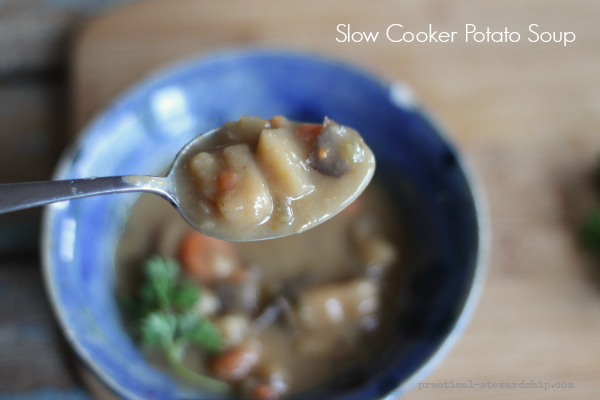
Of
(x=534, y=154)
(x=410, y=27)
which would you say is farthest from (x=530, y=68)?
(x=410, y=27)

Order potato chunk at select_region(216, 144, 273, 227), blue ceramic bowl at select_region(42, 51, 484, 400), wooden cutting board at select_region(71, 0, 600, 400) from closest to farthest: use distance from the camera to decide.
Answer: potato chunk at select_region(216, 144, 273, 227)
blue ceramic bowl at select_region(42, 51, 484, 400)
wooden cutting board at select_region(71, 0, 600, 400)

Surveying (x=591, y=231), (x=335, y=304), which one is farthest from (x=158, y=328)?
(x=591, y=231)

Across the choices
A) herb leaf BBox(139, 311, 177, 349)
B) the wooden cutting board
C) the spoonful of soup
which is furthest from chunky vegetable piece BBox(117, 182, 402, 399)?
the spoonful of soup

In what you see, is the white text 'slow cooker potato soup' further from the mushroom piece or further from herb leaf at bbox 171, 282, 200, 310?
the mushroom piece

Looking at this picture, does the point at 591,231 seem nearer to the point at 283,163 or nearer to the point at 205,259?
the point at 283,163

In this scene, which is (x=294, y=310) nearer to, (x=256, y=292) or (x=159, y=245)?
(x=256, y=292)

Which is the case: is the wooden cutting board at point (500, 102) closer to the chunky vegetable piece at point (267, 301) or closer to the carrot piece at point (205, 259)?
the chunky vegetable piece at point (267, 301)

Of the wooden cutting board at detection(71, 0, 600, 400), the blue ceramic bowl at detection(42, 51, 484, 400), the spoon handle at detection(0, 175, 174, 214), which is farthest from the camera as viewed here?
the wooden cutting board at detection(71, 0, 600, 400)
